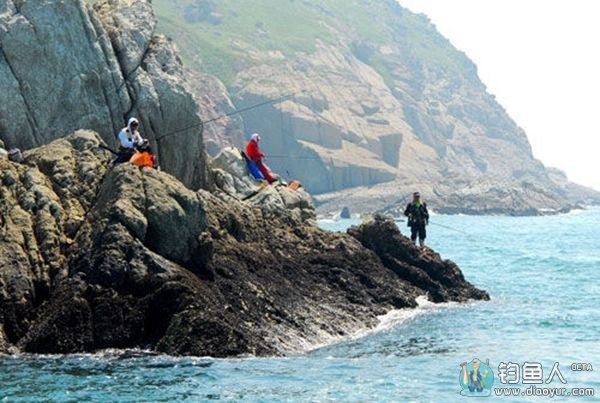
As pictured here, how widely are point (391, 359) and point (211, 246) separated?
5.29 m

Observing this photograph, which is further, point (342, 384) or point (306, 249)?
point (306, 249)

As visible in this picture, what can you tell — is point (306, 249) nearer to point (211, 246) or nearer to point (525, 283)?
point (211, 246)

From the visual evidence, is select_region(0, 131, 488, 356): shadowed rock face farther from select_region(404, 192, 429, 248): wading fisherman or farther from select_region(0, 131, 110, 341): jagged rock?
select_region(404, 192, 429, 248): wading fisherman

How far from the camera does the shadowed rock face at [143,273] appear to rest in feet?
69.8

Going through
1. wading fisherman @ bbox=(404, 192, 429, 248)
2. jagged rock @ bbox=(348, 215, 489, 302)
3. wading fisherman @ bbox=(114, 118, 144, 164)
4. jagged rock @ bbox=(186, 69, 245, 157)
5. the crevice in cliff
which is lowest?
jagged rock @ bbox=(348, 215, 489, 302)

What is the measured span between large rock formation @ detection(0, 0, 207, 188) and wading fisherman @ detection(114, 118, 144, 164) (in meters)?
3.36

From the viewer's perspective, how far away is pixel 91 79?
96.9ft

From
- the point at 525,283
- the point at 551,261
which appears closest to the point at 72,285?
the point at 525,283

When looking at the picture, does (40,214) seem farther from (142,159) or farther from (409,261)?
(409,261)

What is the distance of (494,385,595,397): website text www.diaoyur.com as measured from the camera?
19.2m

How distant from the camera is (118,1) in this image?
33.6 metres

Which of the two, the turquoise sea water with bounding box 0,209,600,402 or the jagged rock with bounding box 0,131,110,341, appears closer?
the turquoise sea water with bounding box 0,209,600,402

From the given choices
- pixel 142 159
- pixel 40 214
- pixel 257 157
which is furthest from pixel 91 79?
pixel 257 157

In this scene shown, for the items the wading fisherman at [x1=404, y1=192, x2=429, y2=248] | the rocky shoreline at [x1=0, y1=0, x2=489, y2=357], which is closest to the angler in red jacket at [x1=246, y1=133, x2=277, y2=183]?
the rocky shoreline at [x1=0, y1=0, x2=489, y2=357]
